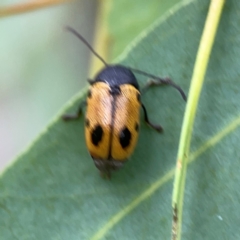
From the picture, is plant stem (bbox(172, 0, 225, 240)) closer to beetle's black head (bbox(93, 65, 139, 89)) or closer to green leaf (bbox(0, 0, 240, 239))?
green leaf (bbox(0, 0, 240, 239))

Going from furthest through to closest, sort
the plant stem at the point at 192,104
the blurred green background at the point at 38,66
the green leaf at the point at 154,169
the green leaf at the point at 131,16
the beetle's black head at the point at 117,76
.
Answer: the blurred green background at the point at 38,66, the green leaf at the point at 131,16, the beetle's black head at the point at 117,76, the green leaf at the point at 154,169, the plant stem at the point at 192,104

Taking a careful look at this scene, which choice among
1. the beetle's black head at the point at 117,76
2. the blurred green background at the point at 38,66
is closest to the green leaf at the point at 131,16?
the beetle's black head at the point at 117,76

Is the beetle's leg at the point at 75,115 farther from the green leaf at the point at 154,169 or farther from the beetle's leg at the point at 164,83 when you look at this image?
the beetle's leg at the point at 164,83

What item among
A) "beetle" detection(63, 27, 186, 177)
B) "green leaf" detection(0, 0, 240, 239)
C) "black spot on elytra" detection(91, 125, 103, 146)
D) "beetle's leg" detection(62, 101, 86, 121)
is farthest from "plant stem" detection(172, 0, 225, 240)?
"beetle's leg" detection(62, 101, 86, 121)

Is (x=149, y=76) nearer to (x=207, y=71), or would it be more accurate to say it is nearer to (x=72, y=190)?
(x=207, y=71)

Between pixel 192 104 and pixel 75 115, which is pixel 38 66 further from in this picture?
pixel 192 104

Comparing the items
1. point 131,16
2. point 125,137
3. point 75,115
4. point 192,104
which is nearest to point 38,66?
point 131,16

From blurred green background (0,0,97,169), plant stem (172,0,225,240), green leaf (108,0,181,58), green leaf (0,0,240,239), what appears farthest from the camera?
blurred green background (0,0,97,169)
